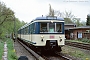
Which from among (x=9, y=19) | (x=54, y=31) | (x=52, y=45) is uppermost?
(x=9, y=19)

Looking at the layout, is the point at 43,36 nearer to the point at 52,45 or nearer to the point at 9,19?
the point at 52,45

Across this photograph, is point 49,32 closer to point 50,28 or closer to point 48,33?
point 48,33

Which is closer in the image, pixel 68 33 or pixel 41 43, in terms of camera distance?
pixel 41 43

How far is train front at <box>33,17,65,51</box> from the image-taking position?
591 inches

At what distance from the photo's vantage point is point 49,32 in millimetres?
15164

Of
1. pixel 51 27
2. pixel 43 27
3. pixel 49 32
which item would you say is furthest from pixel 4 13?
pixel 49 32

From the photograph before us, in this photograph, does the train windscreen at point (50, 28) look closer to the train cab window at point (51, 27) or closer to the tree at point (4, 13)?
the train cab window at point (51, 27)

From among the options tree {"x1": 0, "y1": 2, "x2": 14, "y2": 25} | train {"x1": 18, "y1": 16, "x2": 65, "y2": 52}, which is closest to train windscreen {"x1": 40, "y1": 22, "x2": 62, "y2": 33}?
train {"x1": 18, "y1": 16, "x2": 65, "y2": 52}

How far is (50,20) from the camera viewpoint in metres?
15.4

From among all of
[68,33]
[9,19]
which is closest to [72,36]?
[68,33]

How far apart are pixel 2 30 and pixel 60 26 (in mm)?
34163

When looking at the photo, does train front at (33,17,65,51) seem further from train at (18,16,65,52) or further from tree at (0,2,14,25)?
tree at (0,2,14,25)

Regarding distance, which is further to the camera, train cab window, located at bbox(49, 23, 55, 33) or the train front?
train cab window, located at bbox(49, 23, 55, 33)

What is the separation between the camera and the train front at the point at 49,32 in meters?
15.0
